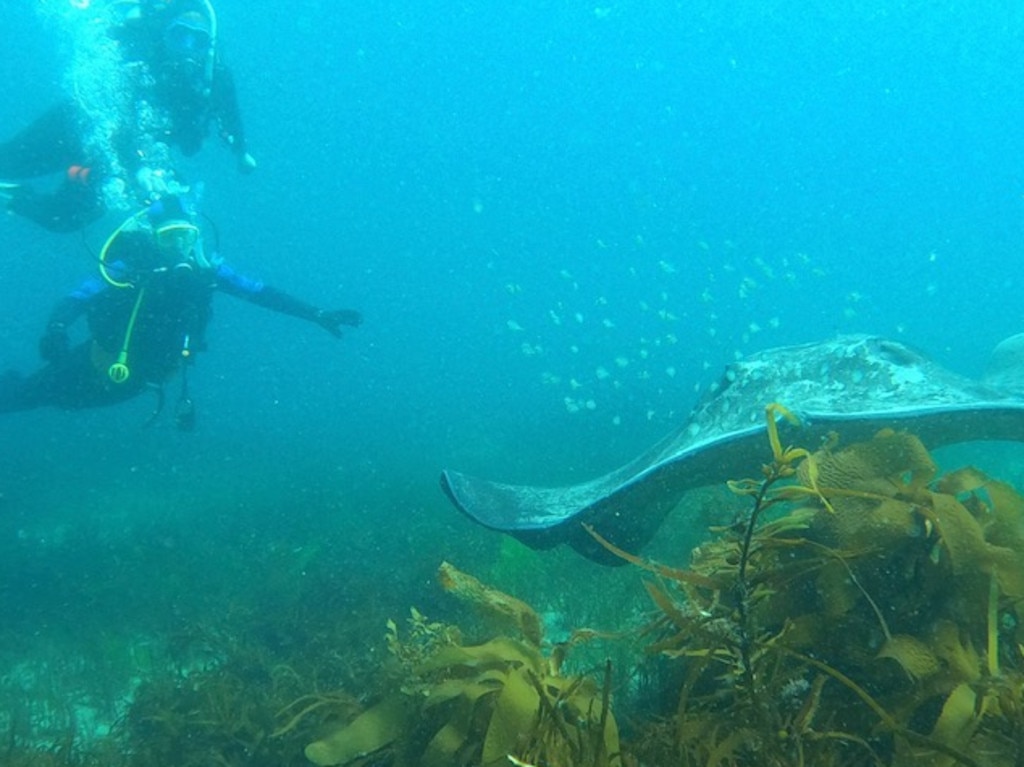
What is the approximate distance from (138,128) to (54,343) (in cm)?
678

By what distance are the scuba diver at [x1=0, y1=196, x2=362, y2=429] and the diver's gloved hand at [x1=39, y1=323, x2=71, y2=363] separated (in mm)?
12

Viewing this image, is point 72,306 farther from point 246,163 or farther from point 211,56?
point 211,56

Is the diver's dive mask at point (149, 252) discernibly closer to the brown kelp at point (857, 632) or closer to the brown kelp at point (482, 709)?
the brown kelp at point (482, 709)

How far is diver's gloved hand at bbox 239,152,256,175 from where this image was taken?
1293 cm

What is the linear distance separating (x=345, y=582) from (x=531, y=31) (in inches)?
5088

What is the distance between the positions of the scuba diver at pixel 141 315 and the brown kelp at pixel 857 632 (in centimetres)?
836

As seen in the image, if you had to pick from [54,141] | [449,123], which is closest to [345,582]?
[54,141]

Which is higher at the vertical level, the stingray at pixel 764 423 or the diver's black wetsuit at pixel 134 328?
the stingray at pixel 764 423

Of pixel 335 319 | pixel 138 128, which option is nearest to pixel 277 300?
pixel 335 319

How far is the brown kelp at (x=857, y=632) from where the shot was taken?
2.12m

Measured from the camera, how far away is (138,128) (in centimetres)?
1402

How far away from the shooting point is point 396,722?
9.59 feet

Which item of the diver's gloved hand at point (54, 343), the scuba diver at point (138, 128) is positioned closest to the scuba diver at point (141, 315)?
the diver's gloved hand at point (54, 343)

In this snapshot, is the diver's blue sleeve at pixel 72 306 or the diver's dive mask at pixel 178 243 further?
the diver's blue sleeve at pixel 72 306
